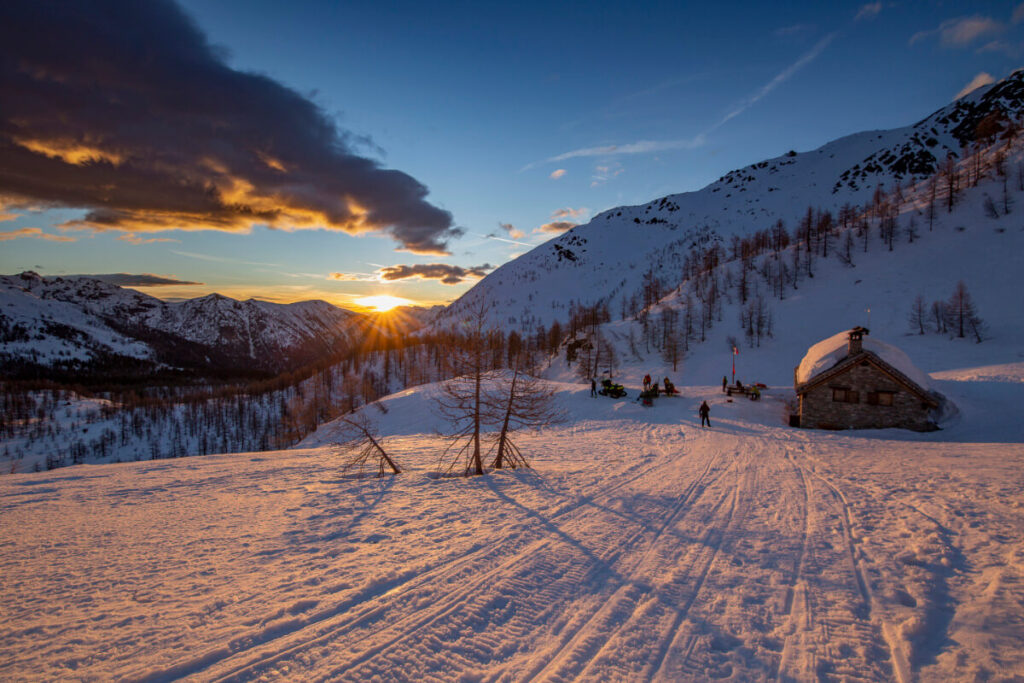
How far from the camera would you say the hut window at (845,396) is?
27.0 m

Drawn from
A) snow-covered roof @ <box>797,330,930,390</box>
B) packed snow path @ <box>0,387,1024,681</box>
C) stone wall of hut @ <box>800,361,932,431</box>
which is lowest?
packed snow path @ <box>0,387,1024,681</box>

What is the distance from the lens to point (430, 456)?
20.7 meters

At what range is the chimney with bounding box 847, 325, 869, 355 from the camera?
27547 mm

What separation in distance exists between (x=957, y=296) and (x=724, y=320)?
1278 inches

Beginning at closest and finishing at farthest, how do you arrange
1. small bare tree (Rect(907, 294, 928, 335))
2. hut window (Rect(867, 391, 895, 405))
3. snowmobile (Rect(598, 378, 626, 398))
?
hut window (Rect(867, 391, 895, 405))
snowmobile (Rect(598, 378, 626, 398))
small bare tree (Rect(907, 294, 928, 335))

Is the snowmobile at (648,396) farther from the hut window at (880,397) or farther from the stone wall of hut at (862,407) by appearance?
the hut window at (880,397)

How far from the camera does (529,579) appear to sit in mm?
6996

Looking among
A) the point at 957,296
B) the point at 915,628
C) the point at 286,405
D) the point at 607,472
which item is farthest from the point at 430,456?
the point at 286,405

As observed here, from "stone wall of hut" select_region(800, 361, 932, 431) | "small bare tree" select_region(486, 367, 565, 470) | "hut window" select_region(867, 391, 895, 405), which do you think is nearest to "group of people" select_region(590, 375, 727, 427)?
"stone wall of hut" select_region(800, 361, 932, 431)

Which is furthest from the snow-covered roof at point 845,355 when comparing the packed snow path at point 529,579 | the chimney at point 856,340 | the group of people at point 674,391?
the packed snow path at point 529,579

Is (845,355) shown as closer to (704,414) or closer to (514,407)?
(704,414)

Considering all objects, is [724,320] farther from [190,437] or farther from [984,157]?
[190,437]

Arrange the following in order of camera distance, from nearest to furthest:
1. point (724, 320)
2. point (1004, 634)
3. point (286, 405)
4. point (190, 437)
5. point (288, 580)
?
point (1004, 634) → point (288, 580) → point (724, 320) → point (190, 437) → point (286, 405)

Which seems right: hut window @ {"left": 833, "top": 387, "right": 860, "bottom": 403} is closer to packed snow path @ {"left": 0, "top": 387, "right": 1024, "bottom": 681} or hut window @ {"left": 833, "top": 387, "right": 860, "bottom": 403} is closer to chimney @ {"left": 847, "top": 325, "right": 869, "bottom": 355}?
chimney @ {"left": 847, "top": 325, "right": 869, "bottom": 355}
